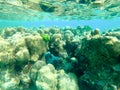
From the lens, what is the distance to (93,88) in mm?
6301

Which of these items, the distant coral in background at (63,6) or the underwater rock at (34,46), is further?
the distant coral in background at (63,6)

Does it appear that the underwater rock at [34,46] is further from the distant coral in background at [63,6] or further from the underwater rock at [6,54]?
the distant coral in background at [63,6]

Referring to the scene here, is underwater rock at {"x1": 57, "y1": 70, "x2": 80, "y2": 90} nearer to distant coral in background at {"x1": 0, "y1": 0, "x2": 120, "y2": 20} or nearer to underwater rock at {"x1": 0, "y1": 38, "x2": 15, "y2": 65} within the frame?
underwater rock at {"x1": 0, "y1": 38, "x2": 15, "y2": 65}

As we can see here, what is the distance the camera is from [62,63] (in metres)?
6.91

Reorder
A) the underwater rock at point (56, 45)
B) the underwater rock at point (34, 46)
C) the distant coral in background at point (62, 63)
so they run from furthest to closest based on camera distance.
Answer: the underwater rock at point (56, 45) → the underwater rock at point (34, 46) → the distant coral in background at point (62, 63)

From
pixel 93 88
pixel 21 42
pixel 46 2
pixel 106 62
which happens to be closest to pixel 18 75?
pixel 21 42

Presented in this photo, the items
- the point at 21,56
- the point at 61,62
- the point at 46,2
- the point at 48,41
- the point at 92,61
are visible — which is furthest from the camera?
the point at 46,2

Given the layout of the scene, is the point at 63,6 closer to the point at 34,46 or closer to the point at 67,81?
the point at 34,46

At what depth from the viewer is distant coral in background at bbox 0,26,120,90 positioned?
18.7 feet

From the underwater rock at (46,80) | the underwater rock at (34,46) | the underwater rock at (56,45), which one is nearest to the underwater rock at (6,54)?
the underwater rock at (34,46)

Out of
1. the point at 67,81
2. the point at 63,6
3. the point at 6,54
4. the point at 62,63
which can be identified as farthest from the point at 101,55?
the point at 63,6

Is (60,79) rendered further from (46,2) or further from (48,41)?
(46,2)

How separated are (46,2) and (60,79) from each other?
488 inches

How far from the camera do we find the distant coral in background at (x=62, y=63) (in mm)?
5691
